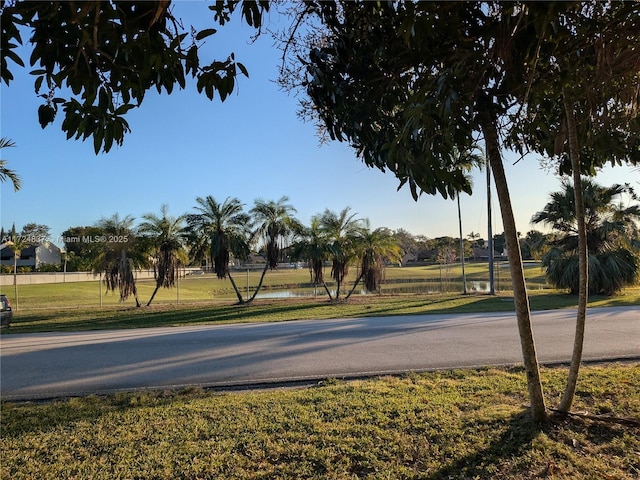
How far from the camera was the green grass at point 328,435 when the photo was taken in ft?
10.4

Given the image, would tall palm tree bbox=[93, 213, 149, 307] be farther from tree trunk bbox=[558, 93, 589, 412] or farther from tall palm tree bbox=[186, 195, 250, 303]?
tree trunk bbox=[558, 93, 589, 412]

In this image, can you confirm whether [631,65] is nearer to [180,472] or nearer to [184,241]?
[180,472]

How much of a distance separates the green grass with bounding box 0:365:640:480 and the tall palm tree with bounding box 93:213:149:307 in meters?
15.5

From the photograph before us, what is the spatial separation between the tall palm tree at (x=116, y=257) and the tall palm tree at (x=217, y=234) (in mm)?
2934

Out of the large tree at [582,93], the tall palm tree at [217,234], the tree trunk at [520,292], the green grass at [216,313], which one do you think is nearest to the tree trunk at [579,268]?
the large tree at [582,93]

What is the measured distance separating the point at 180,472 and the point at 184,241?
18.9 metres

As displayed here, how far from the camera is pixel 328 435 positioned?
3795 millimetres

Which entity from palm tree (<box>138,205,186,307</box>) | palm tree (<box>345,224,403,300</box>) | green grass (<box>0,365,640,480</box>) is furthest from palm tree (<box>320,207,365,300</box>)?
green grass (<box>0,365,640,480</box>)

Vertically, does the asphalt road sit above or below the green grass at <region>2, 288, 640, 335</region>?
above

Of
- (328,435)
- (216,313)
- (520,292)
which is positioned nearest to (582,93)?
(520,292)

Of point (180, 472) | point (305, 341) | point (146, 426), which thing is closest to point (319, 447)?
point (180, 472)

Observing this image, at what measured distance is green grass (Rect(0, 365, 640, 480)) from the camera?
125 inches

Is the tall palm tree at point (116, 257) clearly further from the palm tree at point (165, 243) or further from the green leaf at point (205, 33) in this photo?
the green leaf at point (205, 33)

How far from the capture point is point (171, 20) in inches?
118
